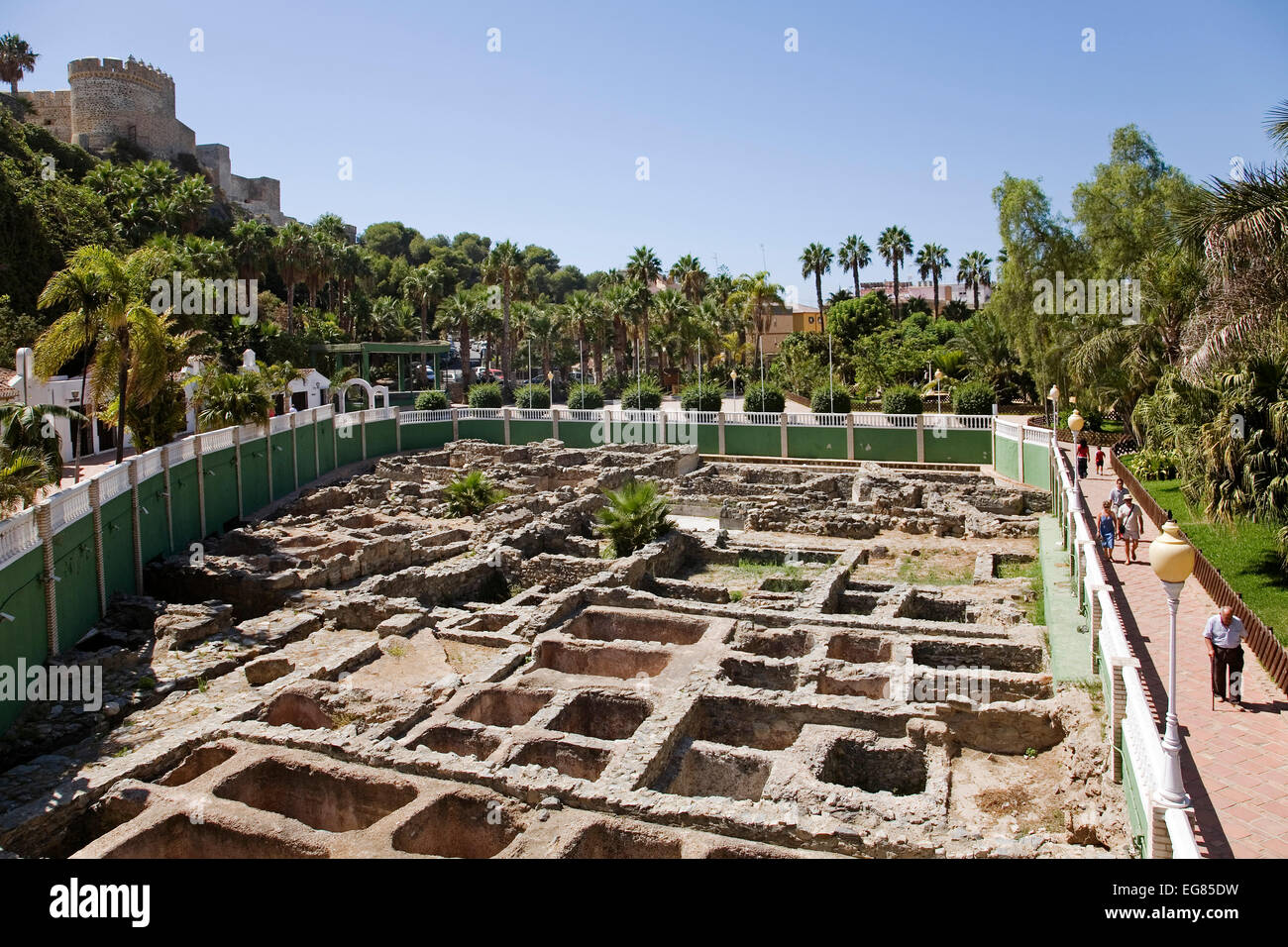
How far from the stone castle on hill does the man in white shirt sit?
76.4 m

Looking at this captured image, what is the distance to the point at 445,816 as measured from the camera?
991 cm

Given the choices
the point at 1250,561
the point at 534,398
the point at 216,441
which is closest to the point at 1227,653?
the point at 1250,561

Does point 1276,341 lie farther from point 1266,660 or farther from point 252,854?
point 252,854

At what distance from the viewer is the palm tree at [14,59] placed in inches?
2650

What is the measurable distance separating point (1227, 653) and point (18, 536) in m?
16.2

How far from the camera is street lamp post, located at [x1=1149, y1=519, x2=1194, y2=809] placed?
7156mm

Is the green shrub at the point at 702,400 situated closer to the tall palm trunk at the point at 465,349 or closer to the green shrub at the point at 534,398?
the green shrub at the point at 534,398

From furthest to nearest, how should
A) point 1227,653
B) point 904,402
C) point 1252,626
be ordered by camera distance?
1. point 904,402
2. point 1252,626
3. point 1227,653

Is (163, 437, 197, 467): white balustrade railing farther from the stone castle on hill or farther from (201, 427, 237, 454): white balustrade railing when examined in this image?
the stone castle on hill

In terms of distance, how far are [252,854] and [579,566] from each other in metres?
11.2

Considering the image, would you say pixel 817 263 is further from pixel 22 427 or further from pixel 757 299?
pixel 22 427

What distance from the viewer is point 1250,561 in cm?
1939

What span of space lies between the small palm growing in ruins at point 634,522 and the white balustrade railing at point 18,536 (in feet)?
36.9
